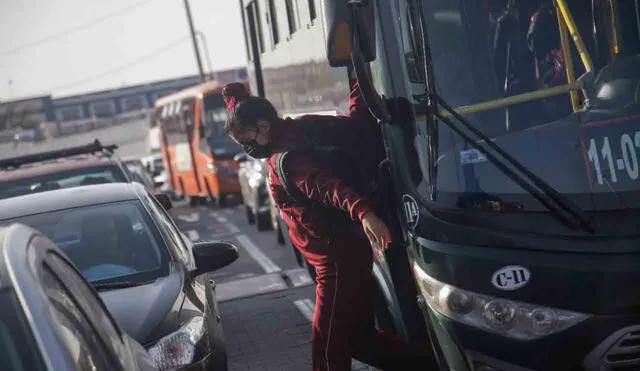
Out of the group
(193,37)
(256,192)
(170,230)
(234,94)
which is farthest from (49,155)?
(193,37)

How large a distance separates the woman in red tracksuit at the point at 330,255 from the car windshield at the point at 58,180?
3868 mm

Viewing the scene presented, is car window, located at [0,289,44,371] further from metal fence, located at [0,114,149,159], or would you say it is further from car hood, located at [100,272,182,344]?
metal fence, located at [0,114,149,159]

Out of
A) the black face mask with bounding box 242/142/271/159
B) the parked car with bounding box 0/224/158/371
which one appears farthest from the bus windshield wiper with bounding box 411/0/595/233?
the parked car with bounding box 0/224/158/371

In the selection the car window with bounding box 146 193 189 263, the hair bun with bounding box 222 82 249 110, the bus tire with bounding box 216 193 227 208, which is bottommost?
the bus tire with bounding box 216 193 227 208

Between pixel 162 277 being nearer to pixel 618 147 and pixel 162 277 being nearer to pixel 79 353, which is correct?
pixel 618 147

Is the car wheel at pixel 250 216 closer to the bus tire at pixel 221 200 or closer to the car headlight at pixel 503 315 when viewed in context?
the bus tire at pixel 221 200

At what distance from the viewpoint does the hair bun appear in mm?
6336

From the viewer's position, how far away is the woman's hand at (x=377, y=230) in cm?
542

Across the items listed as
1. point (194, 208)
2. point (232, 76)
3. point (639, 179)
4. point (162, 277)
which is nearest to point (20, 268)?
point (639, 179)

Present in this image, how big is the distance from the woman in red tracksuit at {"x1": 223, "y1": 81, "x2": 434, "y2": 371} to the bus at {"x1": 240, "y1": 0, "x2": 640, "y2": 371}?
17 centimetres

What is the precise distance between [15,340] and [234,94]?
3.65m

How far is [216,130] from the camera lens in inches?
1156

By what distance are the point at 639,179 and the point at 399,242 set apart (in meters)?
1.41

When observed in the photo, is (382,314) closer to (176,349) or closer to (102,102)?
(176,349)
